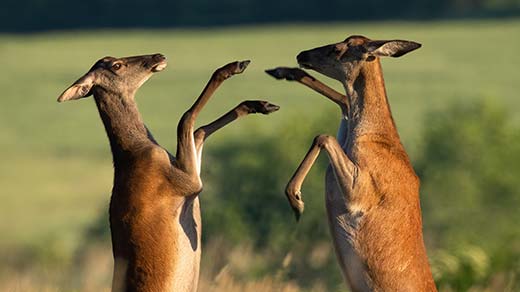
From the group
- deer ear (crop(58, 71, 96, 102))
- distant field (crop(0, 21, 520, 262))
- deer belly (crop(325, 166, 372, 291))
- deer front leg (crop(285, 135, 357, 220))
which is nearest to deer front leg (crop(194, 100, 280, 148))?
deer front leg (crop(285, 135, 357, 220))

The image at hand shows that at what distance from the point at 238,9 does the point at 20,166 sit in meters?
37.8

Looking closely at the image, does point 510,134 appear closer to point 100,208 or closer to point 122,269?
point 100,208

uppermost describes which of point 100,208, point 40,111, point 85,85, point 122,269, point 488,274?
point 85,85

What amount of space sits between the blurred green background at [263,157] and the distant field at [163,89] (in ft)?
0.28

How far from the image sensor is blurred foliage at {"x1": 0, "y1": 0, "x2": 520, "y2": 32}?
67.7 m

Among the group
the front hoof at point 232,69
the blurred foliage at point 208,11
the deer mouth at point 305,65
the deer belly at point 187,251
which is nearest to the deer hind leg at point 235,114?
the front hoof at point 232,69

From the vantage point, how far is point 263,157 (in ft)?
89.4

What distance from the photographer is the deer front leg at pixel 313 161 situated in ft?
30.3

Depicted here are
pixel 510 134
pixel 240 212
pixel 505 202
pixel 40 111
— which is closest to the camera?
pixel 240 212

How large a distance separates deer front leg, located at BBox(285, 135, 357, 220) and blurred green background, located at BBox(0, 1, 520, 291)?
468 mm

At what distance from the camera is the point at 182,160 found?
9406 mm

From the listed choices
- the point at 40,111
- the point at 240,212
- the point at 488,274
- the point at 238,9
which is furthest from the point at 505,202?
the point at 238,9

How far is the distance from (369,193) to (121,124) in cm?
178

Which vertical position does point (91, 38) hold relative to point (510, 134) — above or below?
below
